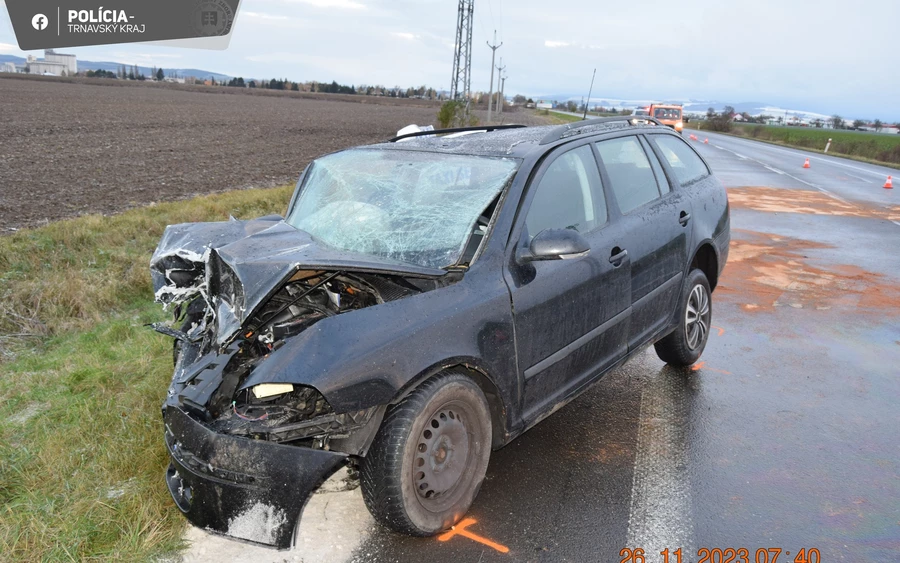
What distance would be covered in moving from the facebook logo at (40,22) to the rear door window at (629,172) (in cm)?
4513

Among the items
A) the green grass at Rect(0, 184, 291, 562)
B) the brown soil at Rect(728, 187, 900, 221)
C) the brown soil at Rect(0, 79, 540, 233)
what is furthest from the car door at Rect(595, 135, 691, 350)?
the brown soil at Rect(0, 79, 540, 233)

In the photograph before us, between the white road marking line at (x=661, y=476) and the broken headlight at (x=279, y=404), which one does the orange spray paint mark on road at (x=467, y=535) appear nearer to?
the white road marking line at (x=661, y=476)

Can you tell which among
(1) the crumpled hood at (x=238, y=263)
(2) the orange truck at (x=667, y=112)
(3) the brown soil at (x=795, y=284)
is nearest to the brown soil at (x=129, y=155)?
(1) the crumpled hood at (x=238, y=263)

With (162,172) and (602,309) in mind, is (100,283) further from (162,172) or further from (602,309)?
(162,172)

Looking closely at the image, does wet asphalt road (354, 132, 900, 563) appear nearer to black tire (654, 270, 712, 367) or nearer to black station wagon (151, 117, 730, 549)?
black tire (654, 270, 712, 367)

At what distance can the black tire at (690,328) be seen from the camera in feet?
16.5

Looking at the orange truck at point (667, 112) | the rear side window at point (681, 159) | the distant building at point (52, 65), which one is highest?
the distant building at point (52, 65)

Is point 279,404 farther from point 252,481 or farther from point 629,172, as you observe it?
point 629,172

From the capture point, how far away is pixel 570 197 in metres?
3.93

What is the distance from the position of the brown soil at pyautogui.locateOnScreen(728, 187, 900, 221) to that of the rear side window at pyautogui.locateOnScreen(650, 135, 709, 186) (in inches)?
363

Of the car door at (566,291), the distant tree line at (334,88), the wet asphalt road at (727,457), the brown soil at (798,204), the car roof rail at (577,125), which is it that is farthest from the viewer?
the distant tree line at (334,88)

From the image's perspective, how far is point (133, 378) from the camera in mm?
4926

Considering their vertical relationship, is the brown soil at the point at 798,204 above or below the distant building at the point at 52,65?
below

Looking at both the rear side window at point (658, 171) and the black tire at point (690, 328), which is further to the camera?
the black tire at point (690, 328)
